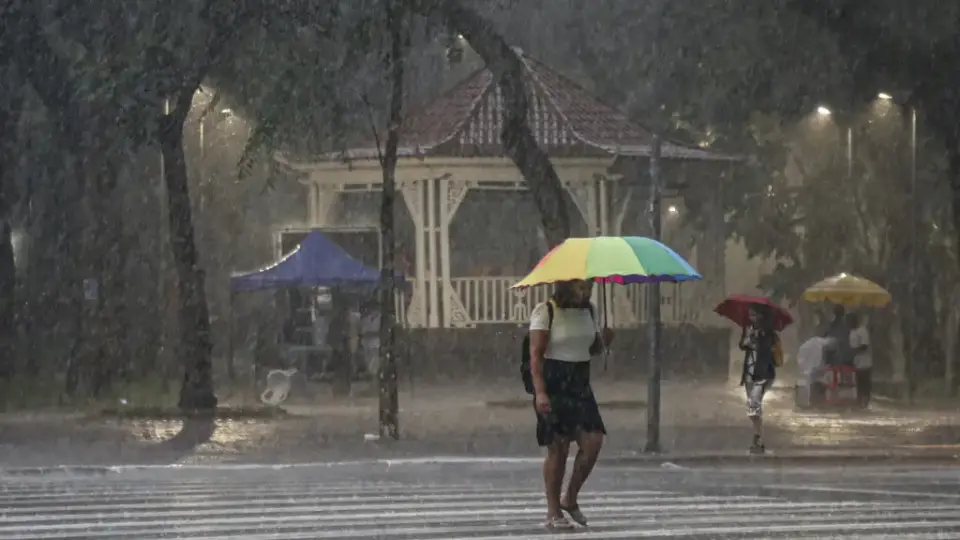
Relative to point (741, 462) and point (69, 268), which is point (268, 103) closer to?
point (741, 462)

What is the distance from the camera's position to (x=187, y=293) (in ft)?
68.6

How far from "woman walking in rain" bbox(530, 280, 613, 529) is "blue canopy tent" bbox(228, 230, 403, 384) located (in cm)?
1495

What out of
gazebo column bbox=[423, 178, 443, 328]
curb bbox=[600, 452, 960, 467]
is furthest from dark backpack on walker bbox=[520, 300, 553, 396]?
gazebo column bbox=[423, 178, 443, 328]

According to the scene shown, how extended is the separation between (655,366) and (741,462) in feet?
4.59

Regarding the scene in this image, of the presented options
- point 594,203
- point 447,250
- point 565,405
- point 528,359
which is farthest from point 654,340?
point 594,203

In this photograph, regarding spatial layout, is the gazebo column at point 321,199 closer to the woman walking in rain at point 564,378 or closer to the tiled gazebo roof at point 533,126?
the tiled gazebo roof at point 533,126

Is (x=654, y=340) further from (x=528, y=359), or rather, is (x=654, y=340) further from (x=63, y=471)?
(x=528, y=359)

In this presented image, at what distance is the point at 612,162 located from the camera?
2759cm

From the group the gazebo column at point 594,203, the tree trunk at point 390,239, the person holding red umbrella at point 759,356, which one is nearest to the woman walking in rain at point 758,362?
the person holding red umbrella at point 759,356

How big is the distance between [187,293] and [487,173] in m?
8.20

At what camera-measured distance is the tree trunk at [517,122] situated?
61.5 ft

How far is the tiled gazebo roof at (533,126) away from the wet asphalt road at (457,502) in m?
12.7

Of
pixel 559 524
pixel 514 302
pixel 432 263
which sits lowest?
pixel 559 524

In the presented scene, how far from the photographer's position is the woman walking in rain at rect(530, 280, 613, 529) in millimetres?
9320
